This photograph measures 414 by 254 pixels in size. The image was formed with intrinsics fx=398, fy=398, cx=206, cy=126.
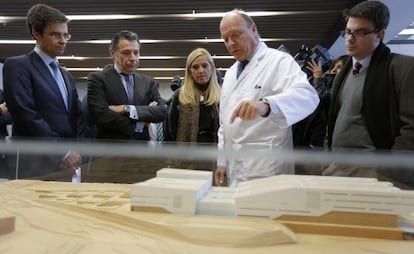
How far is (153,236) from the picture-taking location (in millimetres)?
926

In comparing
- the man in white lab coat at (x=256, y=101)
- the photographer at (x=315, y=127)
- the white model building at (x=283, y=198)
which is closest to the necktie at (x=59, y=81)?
the man in white lab coat at (x=256, y=101)

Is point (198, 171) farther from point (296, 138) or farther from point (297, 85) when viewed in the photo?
point (296, 138)

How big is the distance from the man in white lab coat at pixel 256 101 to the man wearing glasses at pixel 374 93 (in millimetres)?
177

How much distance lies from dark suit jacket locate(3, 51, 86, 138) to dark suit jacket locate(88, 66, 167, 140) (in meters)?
0.16

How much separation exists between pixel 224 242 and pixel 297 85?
948 mm

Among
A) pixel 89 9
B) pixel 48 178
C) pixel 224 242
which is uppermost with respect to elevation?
Answer: pixel 89 9

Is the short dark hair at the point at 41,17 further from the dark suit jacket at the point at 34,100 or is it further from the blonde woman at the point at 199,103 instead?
the blonde woman at the point at 199,103

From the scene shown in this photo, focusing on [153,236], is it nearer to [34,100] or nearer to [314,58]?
[34,100]

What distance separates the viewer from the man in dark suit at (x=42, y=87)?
188 cm

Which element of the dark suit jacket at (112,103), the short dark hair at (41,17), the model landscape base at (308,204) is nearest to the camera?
the model landscape base at (308,204)

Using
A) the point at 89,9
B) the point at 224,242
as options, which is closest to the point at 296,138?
the point at 224,242

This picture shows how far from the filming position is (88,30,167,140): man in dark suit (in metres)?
2.12

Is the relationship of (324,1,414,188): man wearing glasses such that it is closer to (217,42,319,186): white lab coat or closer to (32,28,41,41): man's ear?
(217,42,319,186): white lab coat

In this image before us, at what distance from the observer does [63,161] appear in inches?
64.5
